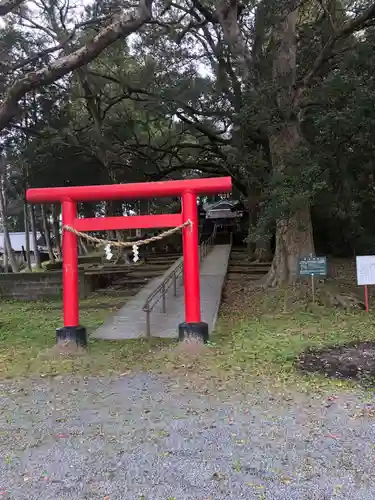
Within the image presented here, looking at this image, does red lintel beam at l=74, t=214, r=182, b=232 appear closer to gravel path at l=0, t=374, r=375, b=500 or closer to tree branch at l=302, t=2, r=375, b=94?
gravel path at l=0, t=374, r=375, b=500

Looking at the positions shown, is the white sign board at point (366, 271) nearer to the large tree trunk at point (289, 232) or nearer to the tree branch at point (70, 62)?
the large tree trunk at point (289, 232)

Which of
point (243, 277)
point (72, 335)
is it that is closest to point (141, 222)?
point (72, 335)

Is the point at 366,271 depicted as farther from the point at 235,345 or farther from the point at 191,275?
the point at 191,275

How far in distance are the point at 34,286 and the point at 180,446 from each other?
459 inches

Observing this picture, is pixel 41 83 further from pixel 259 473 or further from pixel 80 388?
pixel 259 473

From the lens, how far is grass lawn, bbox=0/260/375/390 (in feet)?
20.3

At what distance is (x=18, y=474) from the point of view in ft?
12.0

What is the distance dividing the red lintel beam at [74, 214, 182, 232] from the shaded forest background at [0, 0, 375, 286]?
3014 mm

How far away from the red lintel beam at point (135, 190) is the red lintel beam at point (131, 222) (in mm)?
339

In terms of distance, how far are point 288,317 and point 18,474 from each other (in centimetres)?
680

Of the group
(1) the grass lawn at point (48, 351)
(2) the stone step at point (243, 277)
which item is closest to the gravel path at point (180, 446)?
(1) the grass lawn at point (48, 351)

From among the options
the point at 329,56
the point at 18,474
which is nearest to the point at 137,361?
the point at 18,474

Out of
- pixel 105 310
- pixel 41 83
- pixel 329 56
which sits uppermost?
pixel 329 56

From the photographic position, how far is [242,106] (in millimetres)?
11641
